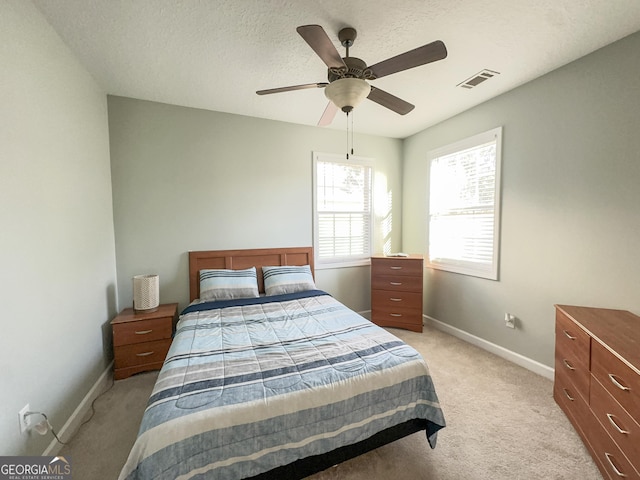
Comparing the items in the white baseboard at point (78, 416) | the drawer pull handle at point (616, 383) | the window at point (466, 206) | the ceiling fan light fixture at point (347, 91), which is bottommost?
the white baseboard at point (78, 416)

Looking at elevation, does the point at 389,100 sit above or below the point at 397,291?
above

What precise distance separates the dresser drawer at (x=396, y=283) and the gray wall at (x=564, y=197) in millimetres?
542

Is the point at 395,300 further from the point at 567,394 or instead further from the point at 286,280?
the point at 567,394

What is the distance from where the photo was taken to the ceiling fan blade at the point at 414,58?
141 cm

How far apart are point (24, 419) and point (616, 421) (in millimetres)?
3076

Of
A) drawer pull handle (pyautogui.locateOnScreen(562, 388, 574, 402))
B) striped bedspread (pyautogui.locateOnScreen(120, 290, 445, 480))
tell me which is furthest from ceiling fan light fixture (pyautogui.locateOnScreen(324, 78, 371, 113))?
drawer pull handle (pyautogui.locateOnScreen(562, 388, 574, 402))

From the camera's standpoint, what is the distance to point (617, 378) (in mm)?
1327

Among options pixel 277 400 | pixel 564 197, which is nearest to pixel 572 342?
pixel 564 197

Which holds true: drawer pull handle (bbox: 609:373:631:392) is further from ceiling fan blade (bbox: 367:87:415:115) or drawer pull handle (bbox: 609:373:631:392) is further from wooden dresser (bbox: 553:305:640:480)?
ceiling fan blade (bbox: 367:87:415:115)

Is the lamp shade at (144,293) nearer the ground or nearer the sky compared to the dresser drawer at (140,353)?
nearer the sky

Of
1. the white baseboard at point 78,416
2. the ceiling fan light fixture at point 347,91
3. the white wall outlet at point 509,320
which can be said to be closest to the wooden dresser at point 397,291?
the white wall outlet at point 509,320

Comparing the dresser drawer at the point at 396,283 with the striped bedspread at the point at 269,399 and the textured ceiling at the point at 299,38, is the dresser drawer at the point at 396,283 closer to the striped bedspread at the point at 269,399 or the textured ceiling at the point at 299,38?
the striped bedspread at the point at 269,399

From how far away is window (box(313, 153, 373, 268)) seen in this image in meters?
3.58

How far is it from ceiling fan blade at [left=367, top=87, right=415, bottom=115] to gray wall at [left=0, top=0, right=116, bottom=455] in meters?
2.08
